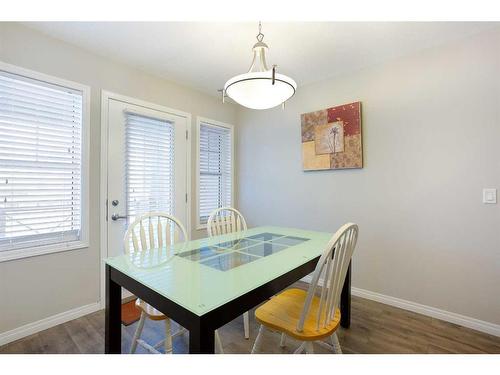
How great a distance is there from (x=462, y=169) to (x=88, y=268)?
318 centimetres

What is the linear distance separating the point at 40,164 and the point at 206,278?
1.69 m

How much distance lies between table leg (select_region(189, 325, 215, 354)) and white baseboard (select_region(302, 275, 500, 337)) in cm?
210

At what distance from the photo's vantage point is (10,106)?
175cm

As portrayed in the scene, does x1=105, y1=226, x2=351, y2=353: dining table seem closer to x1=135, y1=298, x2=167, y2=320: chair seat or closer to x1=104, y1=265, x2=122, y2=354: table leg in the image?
x1=104, y1=265, x2=122, y2=354: table leg

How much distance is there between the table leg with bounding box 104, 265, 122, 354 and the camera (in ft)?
4.26

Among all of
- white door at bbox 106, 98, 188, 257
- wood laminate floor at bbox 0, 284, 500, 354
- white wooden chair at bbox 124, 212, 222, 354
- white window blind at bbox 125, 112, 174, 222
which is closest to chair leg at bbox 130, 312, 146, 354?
white wooden chair at bbox 124, 212, 222, 354

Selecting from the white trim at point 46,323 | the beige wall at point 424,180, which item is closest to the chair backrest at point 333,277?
the beige wall at point 424,180

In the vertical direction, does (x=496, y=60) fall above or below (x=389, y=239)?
above

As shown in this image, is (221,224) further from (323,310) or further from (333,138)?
(333,138)

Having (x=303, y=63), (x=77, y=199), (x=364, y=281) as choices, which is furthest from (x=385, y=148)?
(x=77, y=199)

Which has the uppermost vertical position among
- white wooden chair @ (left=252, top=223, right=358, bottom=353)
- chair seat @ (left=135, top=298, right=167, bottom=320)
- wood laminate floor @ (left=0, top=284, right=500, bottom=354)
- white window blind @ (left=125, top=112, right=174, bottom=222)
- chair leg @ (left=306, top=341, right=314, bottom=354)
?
white window blind @ (left=125, top=112, right=174, bottom=222)

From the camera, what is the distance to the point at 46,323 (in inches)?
74.0

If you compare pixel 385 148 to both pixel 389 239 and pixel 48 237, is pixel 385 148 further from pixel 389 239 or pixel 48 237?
pixel 48 237

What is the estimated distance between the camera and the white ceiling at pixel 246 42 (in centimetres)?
183
